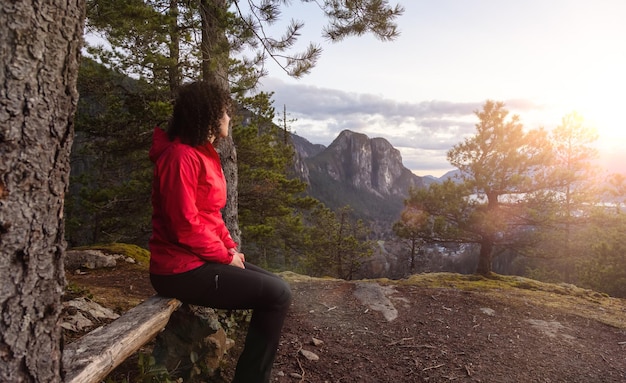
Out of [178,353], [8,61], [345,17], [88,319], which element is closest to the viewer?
[8,61]

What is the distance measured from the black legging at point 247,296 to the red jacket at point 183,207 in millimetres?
76

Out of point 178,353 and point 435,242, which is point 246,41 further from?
point 435,242

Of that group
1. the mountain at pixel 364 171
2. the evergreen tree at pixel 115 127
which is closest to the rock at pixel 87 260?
the evergreen tree at pixel 115 127

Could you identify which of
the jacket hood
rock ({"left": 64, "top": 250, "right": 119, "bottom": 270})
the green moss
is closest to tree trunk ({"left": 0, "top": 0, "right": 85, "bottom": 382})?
the jacket hood

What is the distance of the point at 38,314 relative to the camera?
144cm

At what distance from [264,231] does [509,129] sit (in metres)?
8.86

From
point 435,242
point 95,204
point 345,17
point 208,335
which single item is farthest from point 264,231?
point 208,335

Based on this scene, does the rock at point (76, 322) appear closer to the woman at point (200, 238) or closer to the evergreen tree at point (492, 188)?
the woman at point (200, 238)

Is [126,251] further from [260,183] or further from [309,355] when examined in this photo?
[260,183]

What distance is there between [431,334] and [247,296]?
2855 millimetres

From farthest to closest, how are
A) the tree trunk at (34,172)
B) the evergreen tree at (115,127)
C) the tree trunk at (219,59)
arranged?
the evergreen tree at (115,127), the tree trunk at (219,59), the tree trunk at (34,172)

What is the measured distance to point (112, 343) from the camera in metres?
1.97

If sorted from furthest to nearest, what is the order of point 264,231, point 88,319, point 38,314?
point 264,231
point 88,319
point 38,314

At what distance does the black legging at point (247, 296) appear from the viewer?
238cm
